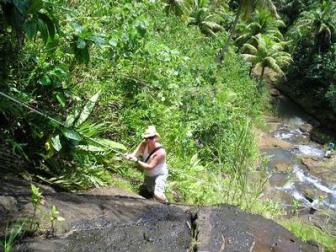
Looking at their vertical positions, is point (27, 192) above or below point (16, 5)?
below

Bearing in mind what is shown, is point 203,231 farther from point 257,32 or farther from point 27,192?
point 257,32

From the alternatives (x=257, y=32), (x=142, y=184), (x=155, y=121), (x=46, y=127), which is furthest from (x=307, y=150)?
(x=46, y=127)

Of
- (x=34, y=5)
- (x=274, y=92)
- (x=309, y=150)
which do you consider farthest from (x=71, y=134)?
(x=274, y=92)

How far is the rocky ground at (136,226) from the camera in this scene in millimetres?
3724

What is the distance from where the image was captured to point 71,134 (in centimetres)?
523

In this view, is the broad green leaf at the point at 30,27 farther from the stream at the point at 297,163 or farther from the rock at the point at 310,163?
the rock at the point at 310,163

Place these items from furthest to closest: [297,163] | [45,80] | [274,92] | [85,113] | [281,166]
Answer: [274,92] → [297,163] → [281,166] → [85,113] → [45,80]

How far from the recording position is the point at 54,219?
3.74 meters

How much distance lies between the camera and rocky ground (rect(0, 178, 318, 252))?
372 centimetres

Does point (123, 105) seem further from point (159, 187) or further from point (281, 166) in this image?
point (281, 166)

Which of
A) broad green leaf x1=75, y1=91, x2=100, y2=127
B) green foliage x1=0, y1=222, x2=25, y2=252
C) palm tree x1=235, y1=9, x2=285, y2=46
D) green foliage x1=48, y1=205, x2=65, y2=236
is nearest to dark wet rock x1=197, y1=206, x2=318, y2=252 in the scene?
green foliage x1=48, y1=205, x2=65, y2=236

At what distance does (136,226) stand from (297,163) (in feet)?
59.4

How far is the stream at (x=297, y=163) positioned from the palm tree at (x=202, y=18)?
21.5 ft

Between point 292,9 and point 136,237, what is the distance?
37049mm
